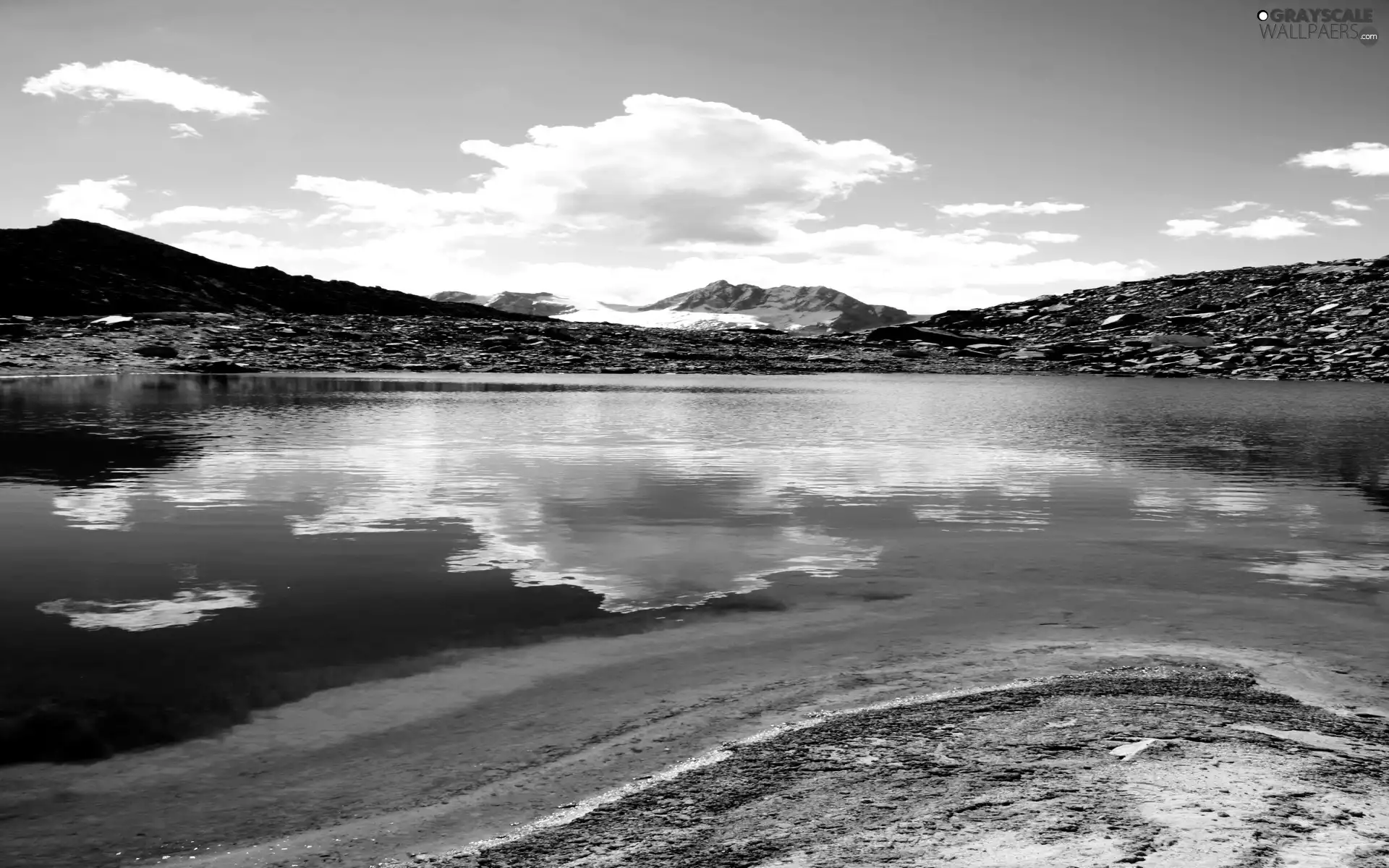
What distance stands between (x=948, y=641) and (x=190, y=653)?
963 centimetres

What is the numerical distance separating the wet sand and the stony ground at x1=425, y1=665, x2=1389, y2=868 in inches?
25.8

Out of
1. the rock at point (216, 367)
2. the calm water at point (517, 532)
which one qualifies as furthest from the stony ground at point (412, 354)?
the calm water at point (517, 532)

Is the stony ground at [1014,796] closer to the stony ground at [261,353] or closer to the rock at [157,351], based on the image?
the stony ground at [261,353]

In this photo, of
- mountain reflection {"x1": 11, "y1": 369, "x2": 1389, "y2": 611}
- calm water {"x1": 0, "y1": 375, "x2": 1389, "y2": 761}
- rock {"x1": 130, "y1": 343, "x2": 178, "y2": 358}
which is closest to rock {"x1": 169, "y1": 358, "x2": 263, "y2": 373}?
rock {"x1": 130, "y1": 343, "x2": 178, "y2": 358}

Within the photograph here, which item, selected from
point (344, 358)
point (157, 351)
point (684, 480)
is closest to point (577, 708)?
point (684, 480)

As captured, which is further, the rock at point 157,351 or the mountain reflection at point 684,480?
the rock at point 157,351

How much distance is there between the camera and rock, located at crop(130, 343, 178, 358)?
16025cm

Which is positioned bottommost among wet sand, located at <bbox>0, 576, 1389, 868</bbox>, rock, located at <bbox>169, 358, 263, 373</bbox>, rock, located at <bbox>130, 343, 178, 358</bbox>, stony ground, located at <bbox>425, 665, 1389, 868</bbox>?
wet sand, located at <bbox>0, 576, 1389, 868</bbox>

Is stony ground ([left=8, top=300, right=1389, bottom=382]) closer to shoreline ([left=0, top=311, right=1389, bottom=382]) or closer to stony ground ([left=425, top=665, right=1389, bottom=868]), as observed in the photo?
shoreline ([left=0, top=311, right=1389, bottom=382])

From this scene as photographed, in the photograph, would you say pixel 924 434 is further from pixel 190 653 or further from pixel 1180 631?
pixel 190 653

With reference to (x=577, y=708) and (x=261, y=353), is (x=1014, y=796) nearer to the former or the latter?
(x=577, y=708)

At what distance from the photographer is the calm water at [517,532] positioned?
1249 centimetres

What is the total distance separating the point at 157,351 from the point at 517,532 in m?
165

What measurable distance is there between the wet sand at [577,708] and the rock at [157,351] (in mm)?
170275
